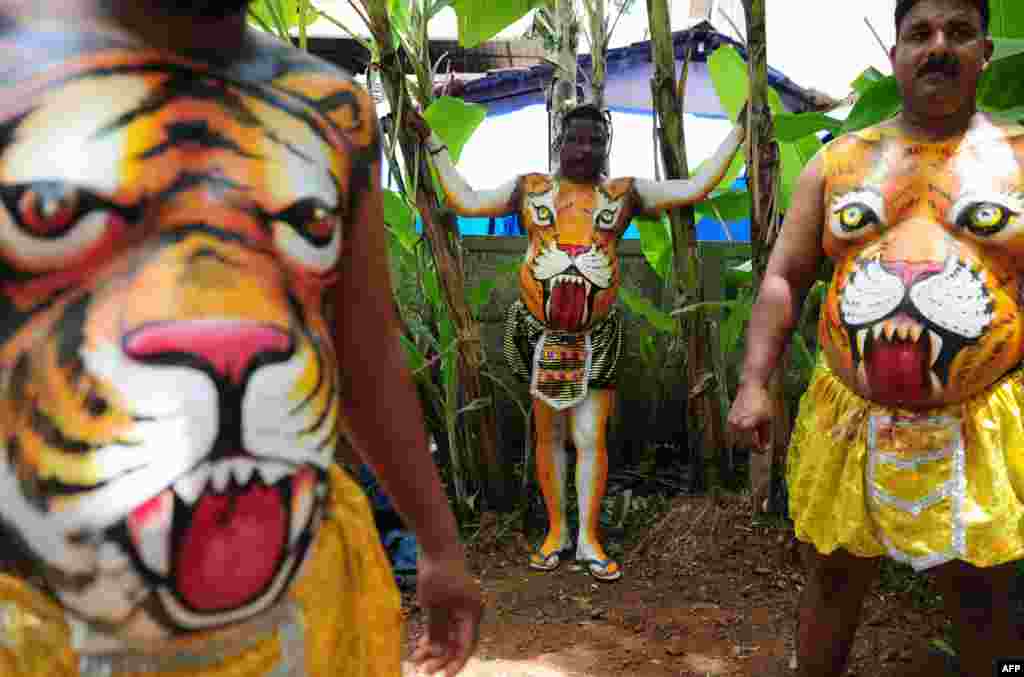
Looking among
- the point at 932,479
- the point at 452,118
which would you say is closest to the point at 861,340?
the point at 932,479

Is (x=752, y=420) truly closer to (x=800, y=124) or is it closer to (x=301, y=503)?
(x=301, y=503)

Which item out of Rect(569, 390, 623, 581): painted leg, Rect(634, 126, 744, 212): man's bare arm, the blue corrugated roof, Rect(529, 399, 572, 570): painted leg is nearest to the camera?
Rect(634, 126, 744, 212): man's bare arm

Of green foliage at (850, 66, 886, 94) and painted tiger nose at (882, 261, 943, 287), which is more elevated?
green foliage at (850, 66, 886, 94)

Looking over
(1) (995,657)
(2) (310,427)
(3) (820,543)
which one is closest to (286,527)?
(2) (310,427)

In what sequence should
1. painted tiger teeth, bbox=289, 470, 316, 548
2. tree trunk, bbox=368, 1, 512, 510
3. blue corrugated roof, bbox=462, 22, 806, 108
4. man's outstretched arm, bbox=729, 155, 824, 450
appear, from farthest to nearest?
blue corrugated roof, bbox=462, 22, 806, 108 < tree trunk, bbox=368, 1, 512, 510 < man's outstretched arm, bbox=729, 155, 824, 450 < painted tiger teeth, bbox=289, 470, 316, 548

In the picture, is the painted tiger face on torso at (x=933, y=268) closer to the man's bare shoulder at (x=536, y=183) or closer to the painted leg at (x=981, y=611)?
the painted leg at (x=981, y=611)

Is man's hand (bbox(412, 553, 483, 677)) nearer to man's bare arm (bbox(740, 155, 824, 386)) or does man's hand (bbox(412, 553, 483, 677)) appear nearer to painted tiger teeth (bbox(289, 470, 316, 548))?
painted tiger teeth (bbox(289, 470, 316, 548))

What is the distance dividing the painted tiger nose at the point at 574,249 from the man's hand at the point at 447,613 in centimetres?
242

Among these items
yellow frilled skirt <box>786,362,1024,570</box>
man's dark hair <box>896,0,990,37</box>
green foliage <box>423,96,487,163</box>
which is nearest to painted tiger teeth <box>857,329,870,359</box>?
yellow frilled skirt <box>786,362,1024,570</box>

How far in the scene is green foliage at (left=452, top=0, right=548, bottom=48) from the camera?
3.21 meters

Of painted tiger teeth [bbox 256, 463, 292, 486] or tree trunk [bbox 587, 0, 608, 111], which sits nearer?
painted tiger teeth [bbox 256, 463, 292, 486]

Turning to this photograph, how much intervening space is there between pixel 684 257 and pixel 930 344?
2.08 metres

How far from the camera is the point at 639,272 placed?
500 cm

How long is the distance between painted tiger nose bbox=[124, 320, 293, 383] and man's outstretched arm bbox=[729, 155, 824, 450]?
53.2 inches
